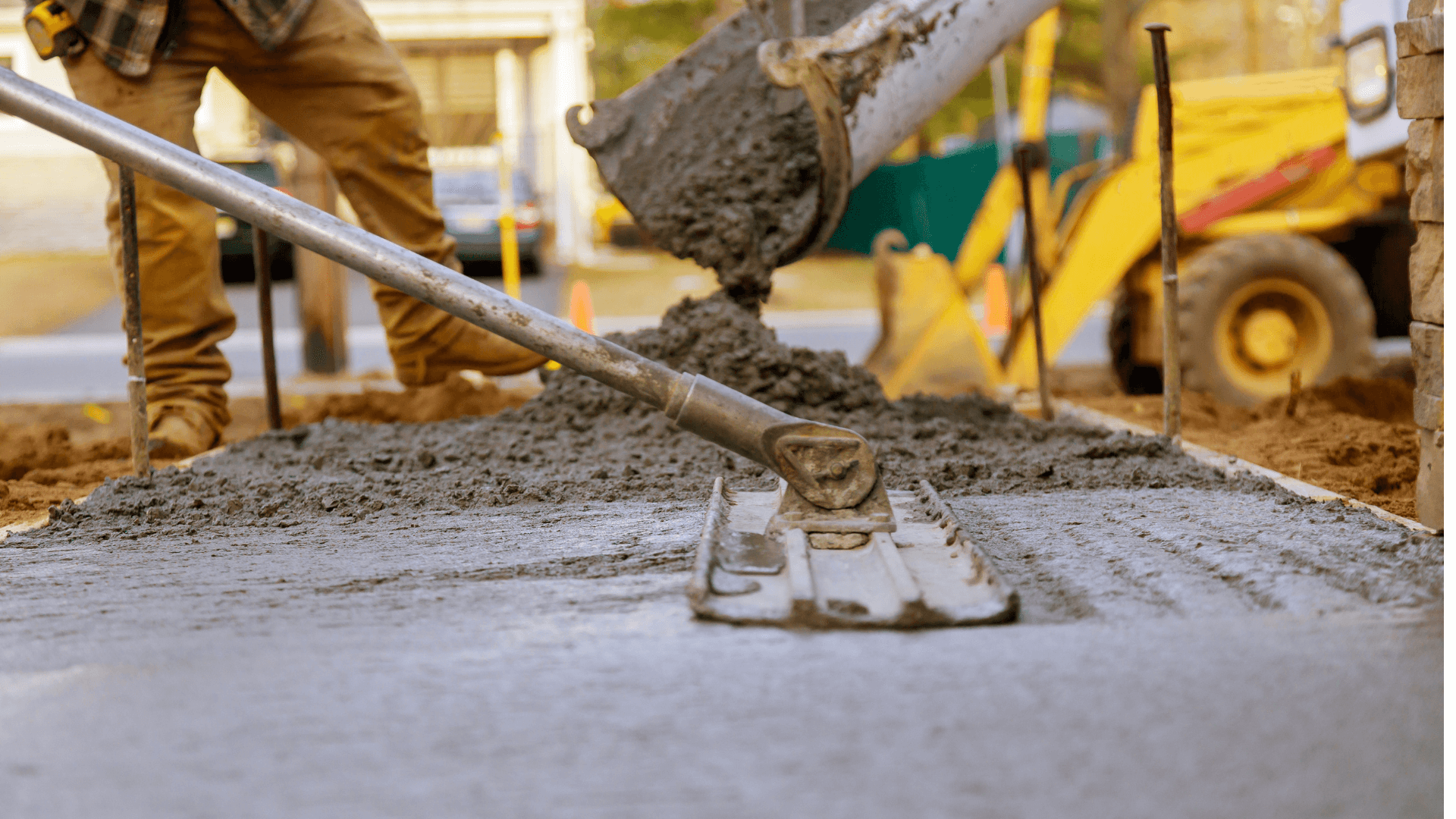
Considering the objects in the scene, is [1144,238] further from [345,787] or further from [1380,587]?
[345,787]

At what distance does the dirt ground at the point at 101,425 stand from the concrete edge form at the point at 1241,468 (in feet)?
6.26

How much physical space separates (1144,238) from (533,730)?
4297mm

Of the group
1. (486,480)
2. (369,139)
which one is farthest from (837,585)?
(369,139)

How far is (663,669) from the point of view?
1.48m

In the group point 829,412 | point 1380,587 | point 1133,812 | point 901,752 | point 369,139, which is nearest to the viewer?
point 1133,812

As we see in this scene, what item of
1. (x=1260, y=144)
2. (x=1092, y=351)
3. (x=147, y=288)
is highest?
(x=1260, y=144)

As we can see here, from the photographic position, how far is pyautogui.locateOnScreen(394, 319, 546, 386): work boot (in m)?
3.80

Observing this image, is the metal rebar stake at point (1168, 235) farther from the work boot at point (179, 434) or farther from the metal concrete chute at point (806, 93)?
the work boot at point (179, 434)

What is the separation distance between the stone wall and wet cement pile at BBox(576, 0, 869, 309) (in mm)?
1526

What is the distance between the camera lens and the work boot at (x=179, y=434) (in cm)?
325

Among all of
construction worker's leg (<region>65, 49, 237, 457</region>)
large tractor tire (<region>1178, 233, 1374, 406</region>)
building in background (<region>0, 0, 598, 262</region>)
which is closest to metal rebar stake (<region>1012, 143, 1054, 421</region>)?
large tractor tire (<region>1178, 233, 1374, 406</region>)

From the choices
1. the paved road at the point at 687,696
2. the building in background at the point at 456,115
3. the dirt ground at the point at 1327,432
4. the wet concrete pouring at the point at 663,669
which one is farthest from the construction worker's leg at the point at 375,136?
the building in background at the point at 456,115

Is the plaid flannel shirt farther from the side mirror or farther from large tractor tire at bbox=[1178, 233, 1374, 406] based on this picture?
the side mirror

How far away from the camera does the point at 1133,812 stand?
3.72 ft
